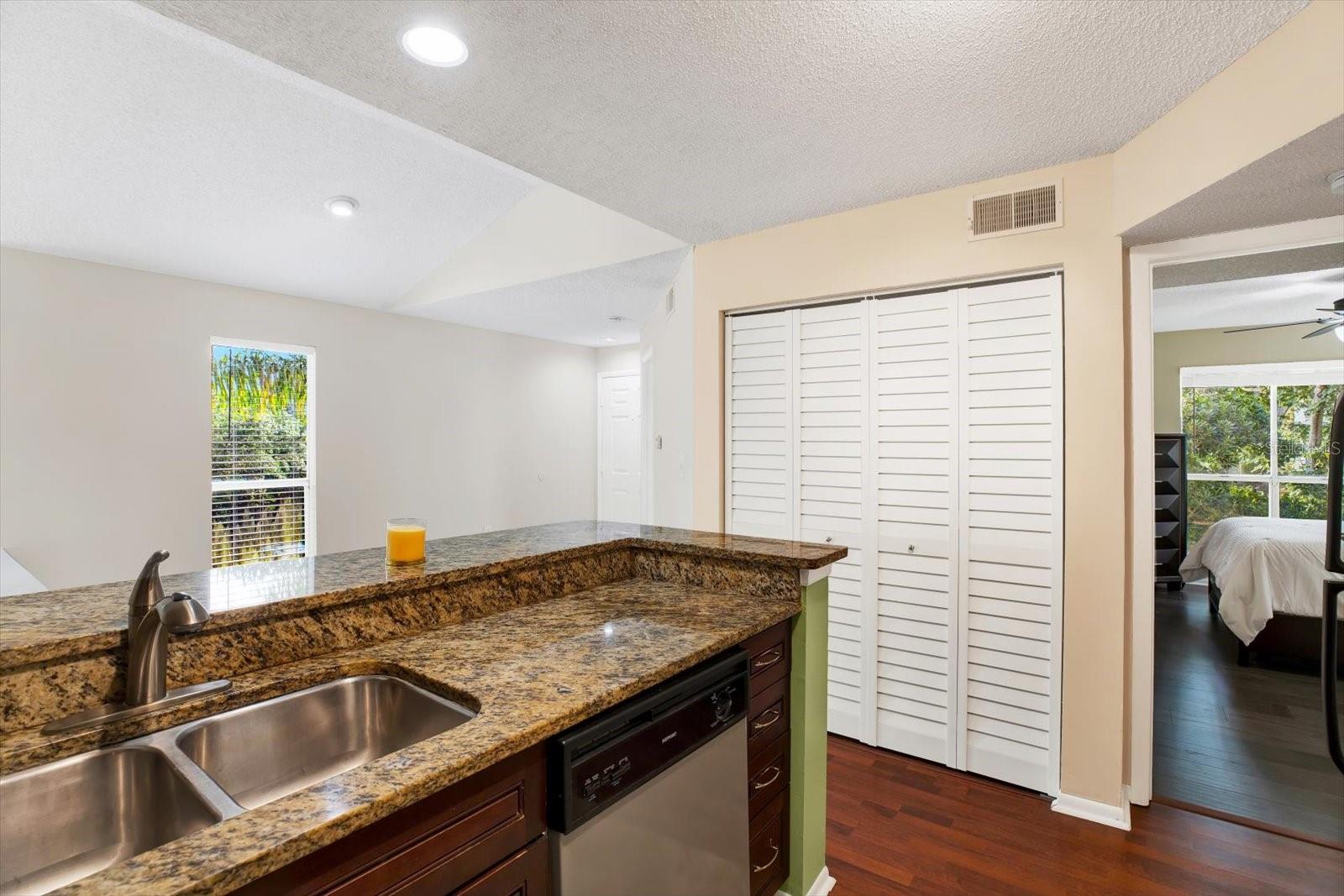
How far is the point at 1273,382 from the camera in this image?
18.1 ft

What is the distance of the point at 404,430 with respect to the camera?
529 cm

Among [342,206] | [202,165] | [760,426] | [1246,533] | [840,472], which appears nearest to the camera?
[840,472]

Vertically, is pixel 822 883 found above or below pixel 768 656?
below

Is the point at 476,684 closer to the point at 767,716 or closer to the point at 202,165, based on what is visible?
the point at 767,716

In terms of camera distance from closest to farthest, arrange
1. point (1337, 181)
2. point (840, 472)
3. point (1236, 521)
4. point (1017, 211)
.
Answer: point (1337, 181), point (1017, 211), point (840, 472), point (1236, 521)

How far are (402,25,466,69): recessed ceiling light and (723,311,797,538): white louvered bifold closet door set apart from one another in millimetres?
1862

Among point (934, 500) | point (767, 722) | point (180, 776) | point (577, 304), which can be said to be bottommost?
point (767, 722)

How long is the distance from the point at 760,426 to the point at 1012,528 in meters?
1.22

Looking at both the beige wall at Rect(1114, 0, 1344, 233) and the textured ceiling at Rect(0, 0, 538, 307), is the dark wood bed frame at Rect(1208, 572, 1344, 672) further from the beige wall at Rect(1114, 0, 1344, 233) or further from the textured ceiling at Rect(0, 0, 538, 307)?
the textured ceiling at Rect(0, 0, 538, 307)

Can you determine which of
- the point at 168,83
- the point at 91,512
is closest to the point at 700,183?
the point at 168,83

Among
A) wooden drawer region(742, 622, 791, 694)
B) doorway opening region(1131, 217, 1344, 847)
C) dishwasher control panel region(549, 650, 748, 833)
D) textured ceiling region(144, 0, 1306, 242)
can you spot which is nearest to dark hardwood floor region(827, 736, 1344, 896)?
doorway opening region(1131, 217, 1344, 847)

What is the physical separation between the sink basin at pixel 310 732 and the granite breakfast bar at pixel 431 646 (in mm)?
29

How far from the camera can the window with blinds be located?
438cm

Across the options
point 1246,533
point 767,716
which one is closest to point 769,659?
point 767,716
